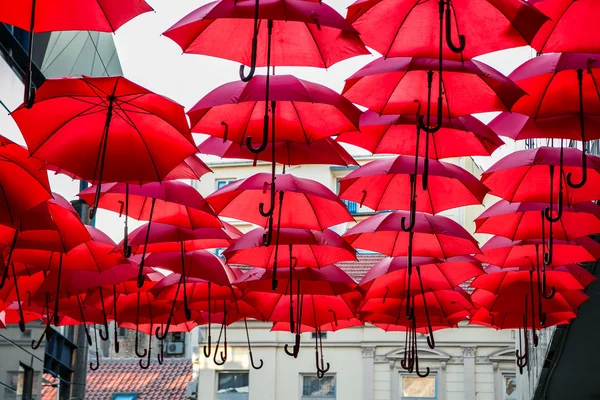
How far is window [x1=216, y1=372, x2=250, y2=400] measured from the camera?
85.6 ft

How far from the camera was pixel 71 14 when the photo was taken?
6.80 metres

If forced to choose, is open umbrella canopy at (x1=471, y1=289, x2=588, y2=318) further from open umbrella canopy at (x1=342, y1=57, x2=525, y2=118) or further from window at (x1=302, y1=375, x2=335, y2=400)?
window at (x1=302, y1=375, x2=335, y2=400)

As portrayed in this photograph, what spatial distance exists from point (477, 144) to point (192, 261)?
4230 millimetres

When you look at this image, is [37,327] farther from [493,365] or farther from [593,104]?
[493,365]

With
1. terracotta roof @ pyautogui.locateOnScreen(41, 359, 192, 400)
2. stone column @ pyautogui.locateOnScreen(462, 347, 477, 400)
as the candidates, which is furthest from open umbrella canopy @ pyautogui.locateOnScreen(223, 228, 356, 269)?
terracotta roof @ pyautogui.locateOnScreen(41, 359, 192, 400)

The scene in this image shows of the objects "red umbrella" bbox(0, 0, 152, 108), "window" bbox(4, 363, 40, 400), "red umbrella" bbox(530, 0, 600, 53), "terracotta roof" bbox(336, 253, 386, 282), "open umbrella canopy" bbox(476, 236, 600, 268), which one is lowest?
"window" bbox(4, 363, 40, 400)

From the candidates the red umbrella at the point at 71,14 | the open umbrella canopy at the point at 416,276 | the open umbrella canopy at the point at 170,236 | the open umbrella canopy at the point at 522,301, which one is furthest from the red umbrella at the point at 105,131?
the open umbrella canopy at the point at 522,301

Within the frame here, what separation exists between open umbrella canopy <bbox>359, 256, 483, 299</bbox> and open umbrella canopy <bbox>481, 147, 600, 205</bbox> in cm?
181

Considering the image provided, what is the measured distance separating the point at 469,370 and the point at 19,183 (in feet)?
59.5

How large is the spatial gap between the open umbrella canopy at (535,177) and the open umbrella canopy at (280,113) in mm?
1865

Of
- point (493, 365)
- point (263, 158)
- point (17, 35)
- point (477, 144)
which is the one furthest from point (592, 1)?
point (493, 365)

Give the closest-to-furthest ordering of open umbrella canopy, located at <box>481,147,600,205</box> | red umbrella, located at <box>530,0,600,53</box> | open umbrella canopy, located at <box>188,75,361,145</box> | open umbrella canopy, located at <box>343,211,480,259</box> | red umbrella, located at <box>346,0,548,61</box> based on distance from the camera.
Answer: red umbrella, located at <box>346,0,548,61</box>, red umbrella, located at <box>530,0,600,53</box>, open umbrella canopy, located at <box>188,75,361,145</box>, open umbrella canopy, located at <box>481,147,600,205</box>, open umbrella canopy, located at <box>343,211,480,259</box>

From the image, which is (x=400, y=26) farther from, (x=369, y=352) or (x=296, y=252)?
(x=369, y=352)

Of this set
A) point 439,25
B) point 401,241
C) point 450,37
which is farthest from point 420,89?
point 401,241
